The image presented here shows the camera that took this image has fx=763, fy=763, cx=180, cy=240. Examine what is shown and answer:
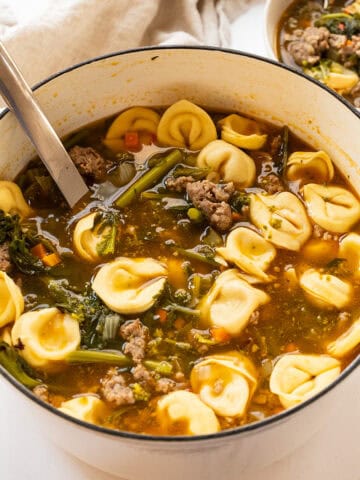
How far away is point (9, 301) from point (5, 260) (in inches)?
7.6

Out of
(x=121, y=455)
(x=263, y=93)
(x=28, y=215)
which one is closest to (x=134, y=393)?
(x=121, y=455)

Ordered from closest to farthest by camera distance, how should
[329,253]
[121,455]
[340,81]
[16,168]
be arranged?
[121,455], [329,253], [16,168], [340,81]

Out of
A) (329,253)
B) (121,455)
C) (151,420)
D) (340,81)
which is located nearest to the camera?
(121,455)

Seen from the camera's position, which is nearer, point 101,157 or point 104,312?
point 104,312

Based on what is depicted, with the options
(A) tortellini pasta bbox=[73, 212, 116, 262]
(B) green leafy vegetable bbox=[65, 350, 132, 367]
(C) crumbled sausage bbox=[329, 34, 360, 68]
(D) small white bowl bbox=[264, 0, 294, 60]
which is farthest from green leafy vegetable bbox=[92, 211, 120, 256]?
(C) crumbled sausage bbox=[329, 34, 360, 68]

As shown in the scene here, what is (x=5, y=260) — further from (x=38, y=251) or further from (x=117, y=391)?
(x=117, y=391)

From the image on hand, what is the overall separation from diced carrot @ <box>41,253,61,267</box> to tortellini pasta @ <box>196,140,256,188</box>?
2.60 feet

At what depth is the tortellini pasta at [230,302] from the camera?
9.76 feet

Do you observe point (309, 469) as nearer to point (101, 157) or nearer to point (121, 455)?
point (121, 455)

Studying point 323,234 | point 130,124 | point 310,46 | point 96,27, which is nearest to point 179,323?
point 323,234

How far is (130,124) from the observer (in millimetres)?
3627

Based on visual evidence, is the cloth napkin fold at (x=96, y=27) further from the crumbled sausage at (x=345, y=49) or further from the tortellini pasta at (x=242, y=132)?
the tortellini pasta at (x=242, y=132)

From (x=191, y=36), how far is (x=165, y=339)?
2.11m

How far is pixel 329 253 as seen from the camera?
3229mm
